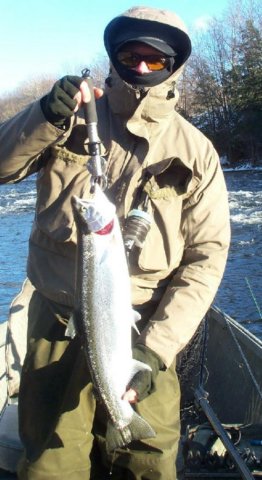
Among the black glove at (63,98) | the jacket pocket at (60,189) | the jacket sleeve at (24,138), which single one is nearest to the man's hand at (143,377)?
the jacket pocket at (60,189)

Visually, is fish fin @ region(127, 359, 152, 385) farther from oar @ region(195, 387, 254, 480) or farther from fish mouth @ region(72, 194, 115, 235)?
oar @ region(195, 387, 254, 480)

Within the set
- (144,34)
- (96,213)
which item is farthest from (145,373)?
(144,34)

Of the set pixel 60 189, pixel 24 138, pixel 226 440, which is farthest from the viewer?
pixel 226 440

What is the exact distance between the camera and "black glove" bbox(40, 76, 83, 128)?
110 inches

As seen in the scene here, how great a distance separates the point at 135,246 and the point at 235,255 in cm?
1323

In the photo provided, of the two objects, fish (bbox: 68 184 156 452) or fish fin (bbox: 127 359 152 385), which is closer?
fish (bbox: 68 184 156 452)

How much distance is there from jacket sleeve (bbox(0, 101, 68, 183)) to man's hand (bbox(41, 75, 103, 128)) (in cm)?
8

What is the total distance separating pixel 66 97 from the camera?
2801 millimetres

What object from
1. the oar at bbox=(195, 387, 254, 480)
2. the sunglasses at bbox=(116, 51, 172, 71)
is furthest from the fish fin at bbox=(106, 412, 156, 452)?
the sunglasses at bbox=(116, 51, 172, 71)

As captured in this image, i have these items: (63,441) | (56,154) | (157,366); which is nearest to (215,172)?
(56,154)

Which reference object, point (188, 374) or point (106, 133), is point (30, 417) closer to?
point (106, 133)

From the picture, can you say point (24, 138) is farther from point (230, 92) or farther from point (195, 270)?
point (230, 92)

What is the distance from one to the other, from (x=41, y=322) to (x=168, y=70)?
147 cm

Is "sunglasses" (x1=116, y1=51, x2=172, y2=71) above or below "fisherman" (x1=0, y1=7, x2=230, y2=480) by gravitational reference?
above
